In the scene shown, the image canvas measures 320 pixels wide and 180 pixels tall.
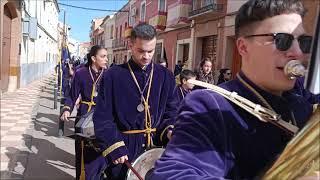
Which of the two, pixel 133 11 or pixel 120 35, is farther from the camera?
pixel 120 35

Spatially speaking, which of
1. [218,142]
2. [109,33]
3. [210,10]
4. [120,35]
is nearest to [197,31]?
[210,10]

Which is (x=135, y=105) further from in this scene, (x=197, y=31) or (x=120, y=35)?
(x=120, y=35)

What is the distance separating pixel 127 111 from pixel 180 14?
46.9 feet

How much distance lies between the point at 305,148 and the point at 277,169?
0.33 feet

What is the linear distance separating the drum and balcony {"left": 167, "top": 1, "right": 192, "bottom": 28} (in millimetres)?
15538

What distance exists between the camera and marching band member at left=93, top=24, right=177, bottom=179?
2.78 meters

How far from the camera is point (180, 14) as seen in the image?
16797 mm

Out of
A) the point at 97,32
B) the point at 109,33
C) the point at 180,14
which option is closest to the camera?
the point at 180,14

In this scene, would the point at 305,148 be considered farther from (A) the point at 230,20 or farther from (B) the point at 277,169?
(A) the point at 230,20

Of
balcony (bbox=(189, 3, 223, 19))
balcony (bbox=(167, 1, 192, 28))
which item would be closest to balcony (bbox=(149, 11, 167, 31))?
balcony (bbox=(167, 1, 192, 28))

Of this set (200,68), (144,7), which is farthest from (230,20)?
(144,7)

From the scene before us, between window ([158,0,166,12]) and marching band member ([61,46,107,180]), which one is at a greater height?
window ([158,0,166,12])

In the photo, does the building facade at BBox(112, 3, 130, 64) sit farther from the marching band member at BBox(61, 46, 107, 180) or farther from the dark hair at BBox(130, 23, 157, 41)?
the dark hair at BBox(130, 23, 157, 41)

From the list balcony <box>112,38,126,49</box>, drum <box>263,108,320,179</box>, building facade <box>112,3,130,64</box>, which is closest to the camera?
drum <box>263,108,320,179</box>
